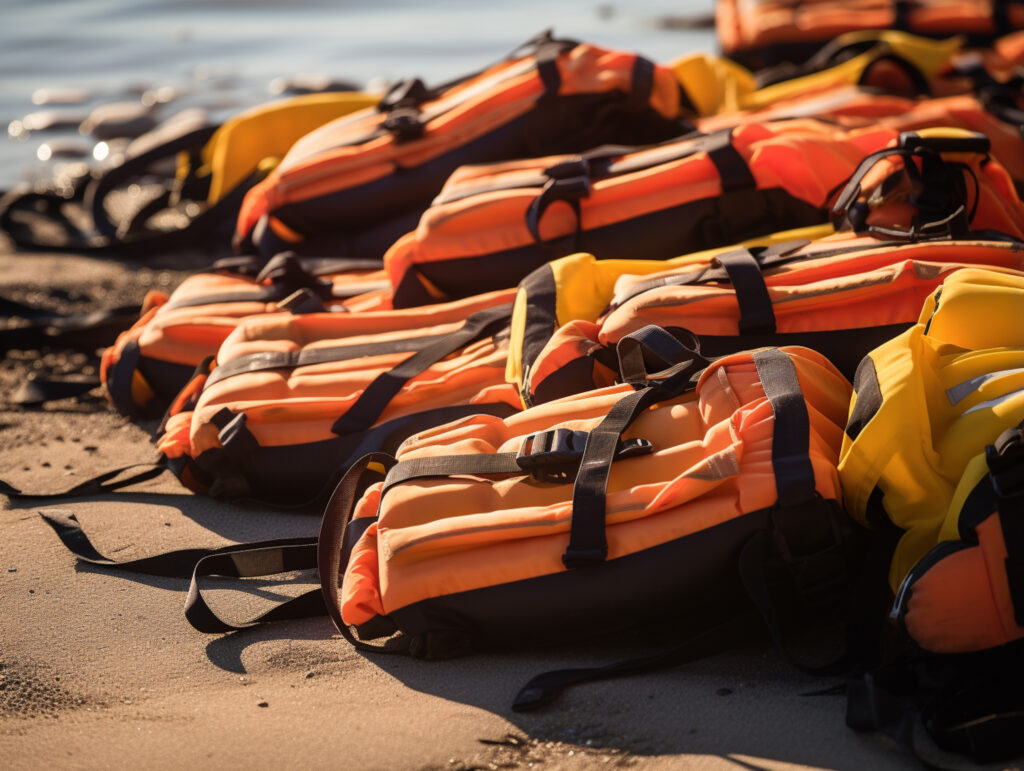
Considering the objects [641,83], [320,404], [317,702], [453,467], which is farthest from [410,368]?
[641,83]

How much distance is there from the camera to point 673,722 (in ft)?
6.72

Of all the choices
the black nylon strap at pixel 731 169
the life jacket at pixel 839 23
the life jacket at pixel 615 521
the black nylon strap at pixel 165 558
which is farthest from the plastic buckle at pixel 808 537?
the life jacket at pixel 839 23

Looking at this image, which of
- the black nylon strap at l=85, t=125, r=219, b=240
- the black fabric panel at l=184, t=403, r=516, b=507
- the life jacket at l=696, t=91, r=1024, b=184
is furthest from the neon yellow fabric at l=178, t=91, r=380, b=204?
the black fabric panel at l=184, t=403, r=516, b=507

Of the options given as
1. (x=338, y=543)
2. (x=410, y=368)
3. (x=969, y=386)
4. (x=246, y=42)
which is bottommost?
(x=338, y=543)

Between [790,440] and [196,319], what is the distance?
228cm

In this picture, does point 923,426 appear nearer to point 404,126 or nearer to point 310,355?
point 310,355

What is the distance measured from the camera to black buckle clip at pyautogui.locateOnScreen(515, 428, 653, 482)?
226 centimetres

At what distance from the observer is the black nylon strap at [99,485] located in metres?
3.17

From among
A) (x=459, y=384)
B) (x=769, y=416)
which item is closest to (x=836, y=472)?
(x=769, y=416)

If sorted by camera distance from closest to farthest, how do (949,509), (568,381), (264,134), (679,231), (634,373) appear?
1. (949,509)
2. (634,373)
3. (568,381)
4. (679,231)
5. (264,134)

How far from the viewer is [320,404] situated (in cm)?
300

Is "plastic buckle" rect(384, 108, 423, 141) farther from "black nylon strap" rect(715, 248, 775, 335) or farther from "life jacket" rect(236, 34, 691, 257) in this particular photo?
"black nylon strap" rect(715, 248, 775, 335)

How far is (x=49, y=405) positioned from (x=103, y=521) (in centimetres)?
111

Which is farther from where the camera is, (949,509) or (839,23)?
(839,23)
